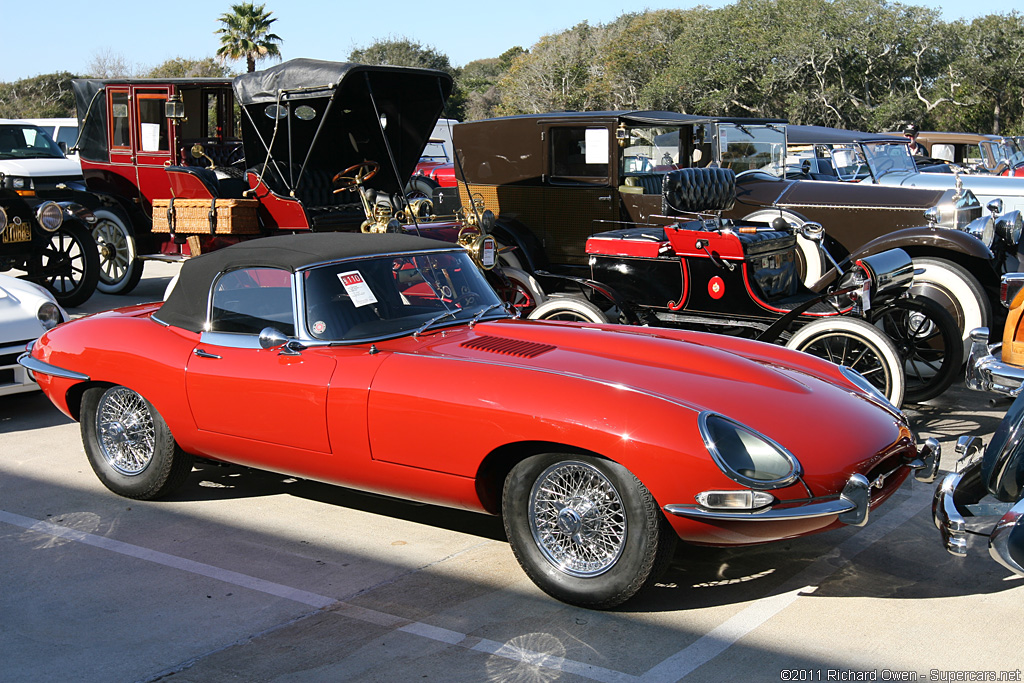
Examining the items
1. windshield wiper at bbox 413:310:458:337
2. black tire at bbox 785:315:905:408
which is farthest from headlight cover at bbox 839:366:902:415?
windshield wiper at bbox 413:310:458:337

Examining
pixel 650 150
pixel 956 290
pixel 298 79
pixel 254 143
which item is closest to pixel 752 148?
pixel 650 150

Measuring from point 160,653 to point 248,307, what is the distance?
1.86m

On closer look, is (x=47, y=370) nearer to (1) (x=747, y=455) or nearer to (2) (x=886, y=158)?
(1) (x=747, y=455)

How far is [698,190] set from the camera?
29.8 feet

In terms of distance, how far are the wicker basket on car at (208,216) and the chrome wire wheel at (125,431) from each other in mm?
4966

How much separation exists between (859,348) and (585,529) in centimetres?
341

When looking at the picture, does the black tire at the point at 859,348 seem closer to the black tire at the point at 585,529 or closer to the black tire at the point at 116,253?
the black tire at the point at 585,529

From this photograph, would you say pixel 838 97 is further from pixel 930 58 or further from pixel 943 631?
pixel 943 631

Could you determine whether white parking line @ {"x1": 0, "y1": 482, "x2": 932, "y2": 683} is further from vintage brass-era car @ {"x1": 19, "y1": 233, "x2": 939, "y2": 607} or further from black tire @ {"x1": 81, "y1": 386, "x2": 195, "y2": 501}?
black tire @ {"x1": 81, "y1": 386, "x2": 195, "y2": 501}

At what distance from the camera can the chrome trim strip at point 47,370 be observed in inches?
201

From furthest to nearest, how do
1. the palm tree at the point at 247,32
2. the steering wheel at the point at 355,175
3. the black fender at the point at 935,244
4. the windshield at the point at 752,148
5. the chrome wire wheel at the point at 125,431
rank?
the palm tree at the point at 247,32 < the windshield at the point at 752,148 < the steering wheel at the point at 355,175 < the black fender at the point at 935,244 < the chrome wire wheel at the point at 125,431

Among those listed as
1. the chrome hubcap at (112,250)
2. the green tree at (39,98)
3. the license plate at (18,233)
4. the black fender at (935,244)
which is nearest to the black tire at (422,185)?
the chrome hubcap at (112,250)

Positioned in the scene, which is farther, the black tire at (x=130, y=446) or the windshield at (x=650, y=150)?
the windshield at (x=650, y=150)

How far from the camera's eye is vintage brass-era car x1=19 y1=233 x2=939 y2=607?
356 centimetres
